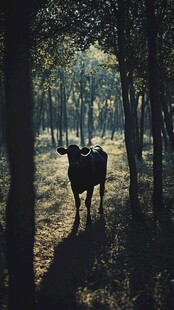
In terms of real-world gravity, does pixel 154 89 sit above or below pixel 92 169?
above

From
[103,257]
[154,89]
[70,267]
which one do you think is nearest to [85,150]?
[154,89]

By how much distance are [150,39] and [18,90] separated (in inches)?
256

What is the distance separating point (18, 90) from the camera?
22.7ft

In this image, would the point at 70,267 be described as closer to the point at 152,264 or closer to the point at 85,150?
the point at 152,264

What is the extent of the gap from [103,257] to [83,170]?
419 centimetres

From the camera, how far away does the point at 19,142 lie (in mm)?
6898

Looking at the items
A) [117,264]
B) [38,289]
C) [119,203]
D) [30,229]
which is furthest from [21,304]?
[119,203]

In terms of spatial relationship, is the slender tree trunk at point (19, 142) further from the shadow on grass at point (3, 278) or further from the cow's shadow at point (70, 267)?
the cow's shadow at point (70, 267)

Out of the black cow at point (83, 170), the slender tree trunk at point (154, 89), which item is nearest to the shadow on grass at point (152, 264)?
the slender tree trunk at point (154, 89)

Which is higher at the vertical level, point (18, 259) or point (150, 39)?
point (150, 39)

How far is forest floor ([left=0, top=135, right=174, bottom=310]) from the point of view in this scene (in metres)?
6.56

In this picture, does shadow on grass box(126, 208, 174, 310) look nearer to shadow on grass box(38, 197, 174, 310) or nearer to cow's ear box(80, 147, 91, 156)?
shadow on grass box(38, 197, 174, 310)

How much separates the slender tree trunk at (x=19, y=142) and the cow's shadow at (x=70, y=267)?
523 millimetres

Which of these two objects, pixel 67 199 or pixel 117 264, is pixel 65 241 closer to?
pixel 117 264
